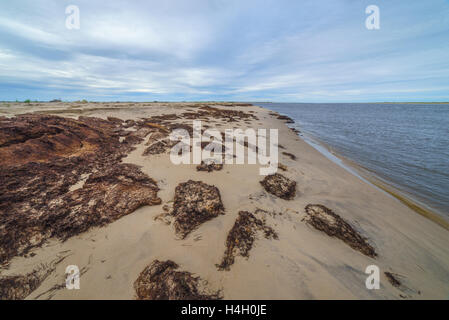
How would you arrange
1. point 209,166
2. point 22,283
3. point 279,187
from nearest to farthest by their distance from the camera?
1. point 22,283
2. point 279,187
3. point 209,166

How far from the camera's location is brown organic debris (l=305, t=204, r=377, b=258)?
282 cm

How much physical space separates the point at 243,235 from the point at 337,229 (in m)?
1.99

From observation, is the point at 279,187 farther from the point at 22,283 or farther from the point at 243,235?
the point at 22,283

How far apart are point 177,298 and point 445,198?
31.3 ft

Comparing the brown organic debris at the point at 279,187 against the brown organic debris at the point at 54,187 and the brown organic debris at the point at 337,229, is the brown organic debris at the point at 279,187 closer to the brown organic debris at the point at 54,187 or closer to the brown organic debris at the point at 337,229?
the brown organic debris at the point at 337,229

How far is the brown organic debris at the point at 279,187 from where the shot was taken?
4074 mm

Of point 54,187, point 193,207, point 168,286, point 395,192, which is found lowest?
point 395,192

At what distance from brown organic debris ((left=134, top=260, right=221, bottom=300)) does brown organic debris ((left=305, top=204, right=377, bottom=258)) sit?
8.06 ft

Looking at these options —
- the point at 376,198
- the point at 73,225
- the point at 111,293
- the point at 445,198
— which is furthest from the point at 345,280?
the point at 445,198

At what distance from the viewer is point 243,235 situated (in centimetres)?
261

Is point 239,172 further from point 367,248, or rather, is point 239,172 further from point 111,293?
point 111,293

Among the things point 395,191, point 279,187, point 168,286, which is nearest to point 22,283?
point 168,286

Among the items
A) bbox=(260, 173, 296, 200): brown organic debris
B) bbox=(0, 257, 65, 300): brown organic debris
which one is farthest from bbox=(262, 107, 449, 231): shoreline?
bbox=(0, 257, 65, 300): brown organic debris

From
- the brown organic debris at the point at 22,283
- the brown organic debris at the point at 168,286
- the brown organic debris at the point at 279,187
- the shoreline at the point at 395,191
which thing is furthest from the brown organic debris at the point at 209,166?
the shoreline at the point at 395,191
